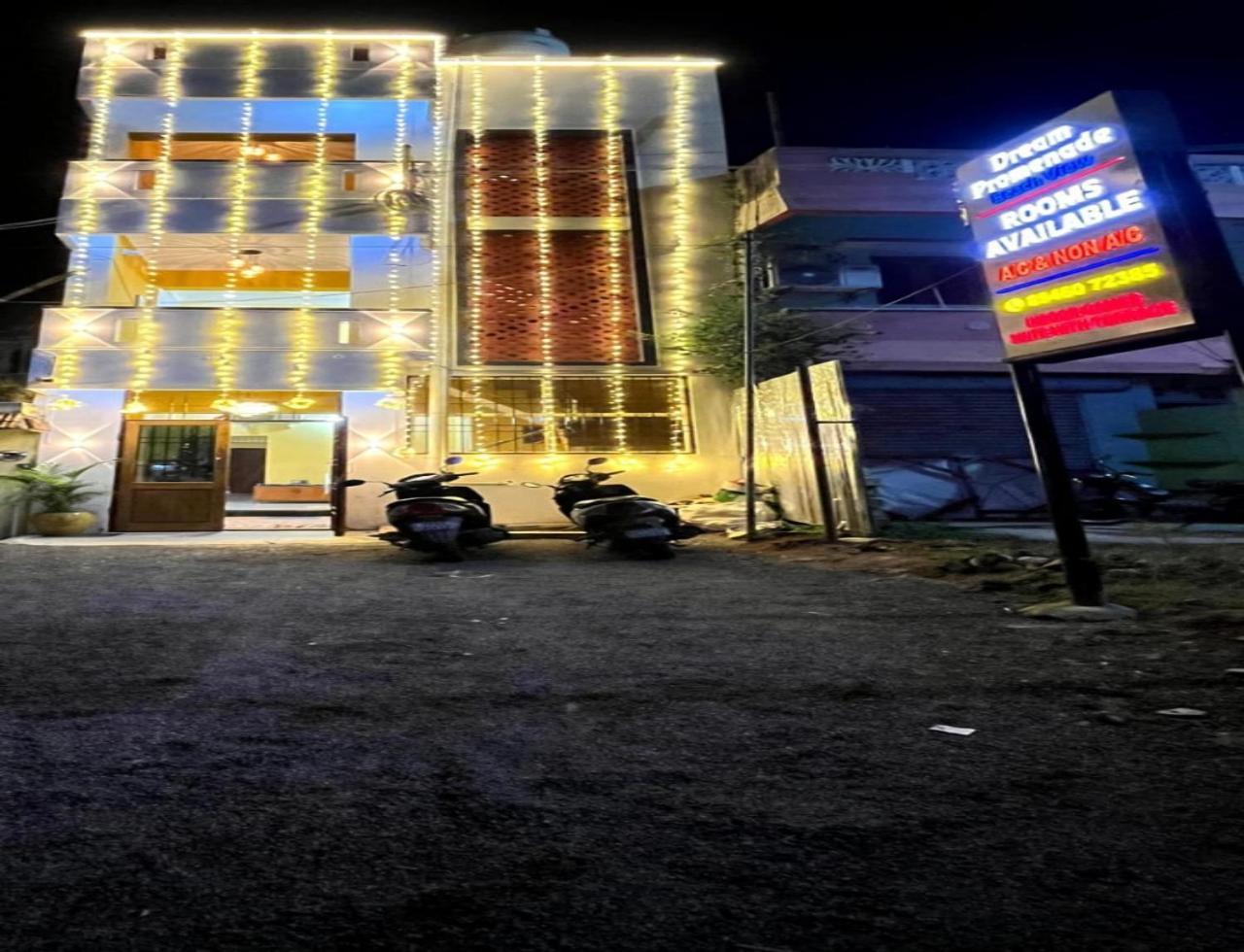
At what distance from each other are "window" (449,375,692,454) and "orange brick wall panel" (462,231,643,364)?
0.53m

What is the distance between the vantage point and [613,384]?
10750 millimetres

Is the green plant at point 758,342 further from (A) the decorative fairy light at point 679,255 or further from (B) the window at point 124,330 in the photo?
(B) the window at point 124,330

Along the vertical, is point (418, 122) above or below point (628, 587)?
above

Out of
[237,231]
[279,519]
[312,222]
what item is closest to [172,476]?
[279,519]

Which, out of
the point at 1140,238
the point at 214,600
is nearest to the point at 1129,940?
the point at 1140,238

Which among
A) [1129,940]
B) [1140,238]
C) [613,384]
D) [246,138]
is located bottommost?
[1129,940]

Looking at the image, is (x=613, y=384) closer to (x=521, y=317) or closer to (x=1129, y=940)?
(x=521, y=317)

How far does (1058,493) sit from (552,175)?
35.6 ft

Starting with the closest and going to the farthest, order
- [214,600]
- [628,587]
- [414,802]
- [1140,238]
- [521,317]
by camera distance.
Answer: [414,802], [1140,238], [214,600], [628,587], [521,317]

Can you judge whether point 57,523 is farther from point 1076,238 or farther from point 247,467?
point 1076,238

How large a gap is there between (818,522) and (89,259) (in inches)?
470

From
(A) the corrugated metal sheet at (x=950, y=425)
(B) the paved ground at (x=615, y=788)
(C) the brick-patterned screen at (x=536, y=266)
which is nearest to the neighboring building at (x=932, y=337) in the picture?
(A) the corrugated metal sheet at (x=950, y=425)

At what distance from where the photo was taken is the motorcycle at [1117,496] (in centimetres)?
985

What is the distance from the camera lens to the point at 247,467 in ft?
59.4
